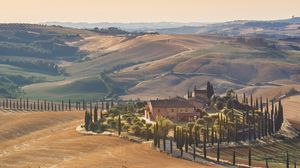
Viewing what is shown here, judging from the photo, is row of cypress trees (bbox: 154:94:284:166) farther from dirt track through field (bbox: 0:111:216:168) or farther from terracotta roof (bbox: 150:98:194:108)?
terracotta roof (bbox: 150:98:194:108)

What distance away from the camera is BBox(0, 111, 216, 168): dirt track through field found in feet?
270

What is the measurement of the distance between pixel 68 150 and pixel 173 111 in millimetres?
37546

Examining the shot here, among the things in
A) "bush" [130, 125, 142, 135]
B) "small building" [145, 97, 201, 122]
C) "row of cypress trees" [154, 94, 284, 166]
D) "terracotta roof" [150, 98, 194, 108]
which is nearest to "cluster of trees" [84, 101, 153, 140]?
"bush" [130, 125, 142, 135]

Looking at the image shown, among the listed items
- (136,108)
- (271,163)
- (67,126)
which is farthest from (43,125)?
(271,163)

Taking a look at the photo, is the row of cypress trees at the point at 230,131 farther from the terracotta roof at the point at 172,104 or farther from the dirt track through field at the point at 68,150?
the terracotta roof at the point at 172,104

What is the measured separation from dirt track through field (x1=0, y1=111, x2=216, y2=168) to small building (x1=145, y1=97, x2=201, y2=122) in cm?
1555

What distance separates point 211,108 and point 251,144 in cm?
2943

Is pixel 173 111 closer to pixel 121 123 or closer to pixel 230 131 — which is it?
pixel 121 123

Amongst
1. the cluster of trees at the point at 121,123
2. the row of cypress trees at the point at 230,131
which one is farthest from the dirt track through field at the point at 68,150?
the row of cypress trees at the point at 230,131

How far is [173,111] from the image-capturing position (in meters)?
126

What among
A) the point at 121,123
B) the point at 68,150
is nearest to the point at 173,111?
the point at 121,123

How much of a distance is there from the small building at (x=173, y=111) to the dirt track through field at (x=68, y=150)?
51.0 ft

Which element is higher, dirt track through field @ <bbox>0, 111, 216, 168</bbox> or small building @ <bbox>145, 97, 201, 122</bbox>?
→ small building @ <bbox>145, 97, 201, 122</bbox>

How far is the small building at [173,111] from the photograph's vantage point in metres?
124
